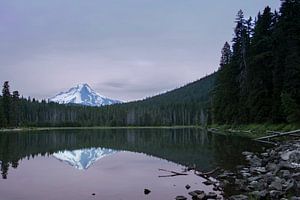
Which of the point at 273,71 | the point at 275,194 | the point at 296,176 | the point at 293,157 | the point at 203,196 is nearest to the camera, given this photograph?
the point at 275,194

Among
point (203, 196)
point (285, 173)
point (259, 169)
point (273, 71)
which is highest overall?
point (273, 71)

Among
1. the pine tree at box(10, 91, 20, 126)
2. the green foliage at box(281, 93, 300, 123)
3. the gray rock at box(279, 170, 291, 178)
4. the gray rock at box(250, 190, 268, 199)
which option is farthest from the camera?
the pine tree at box(10, 91, 20, 126)

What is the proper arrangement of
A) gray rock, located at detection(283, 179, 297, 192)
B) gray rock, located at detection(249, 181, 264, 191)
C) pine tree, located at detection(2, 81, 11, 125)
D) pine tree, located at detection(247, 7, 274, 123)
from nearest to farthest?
gray rock, located at detection(283, 179, 297, 192)
gray rock, located at detection(249, 181, 264, 191)
pine tree, located at detection(247, 7, 274, 123)
pine tree, located at detection(2, 81, 11, 125)

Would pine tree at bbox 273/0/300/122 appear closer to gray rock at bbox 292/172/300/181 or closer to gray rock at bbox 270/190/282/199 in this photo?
gray rock at bbox 292/172/300/181

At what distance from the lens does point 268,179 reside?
1984 cm

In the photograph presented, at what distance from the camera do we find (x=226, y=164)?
1206 inches

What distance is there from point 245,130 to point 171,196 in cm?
4745

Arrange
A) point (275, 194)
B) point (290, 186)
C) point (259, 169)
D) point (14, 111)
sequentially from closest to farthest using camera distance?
point (275, 194) < point (290, 186) < point (259, 169) < point (14, 111)

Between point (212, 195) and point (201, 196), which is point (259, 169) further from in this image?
point (201, 196)

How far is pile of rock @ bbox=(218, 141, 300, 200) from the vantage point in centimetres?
1691

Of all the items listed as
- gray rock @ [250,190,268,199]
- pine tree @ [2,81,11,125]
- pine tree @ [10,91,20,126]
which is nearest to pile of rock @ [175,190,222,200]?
gray rock @ [250,190,268,199]

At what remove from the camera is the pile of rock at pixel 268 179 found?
16906 millimetres

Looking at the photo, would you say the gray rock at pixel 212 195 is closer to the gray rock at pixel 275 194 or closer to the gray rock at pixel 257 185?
the gray rock at pixel 257 185

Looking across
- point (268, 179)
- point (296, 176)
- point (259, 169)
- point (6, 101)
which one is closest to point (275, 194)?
point (296, 176)
